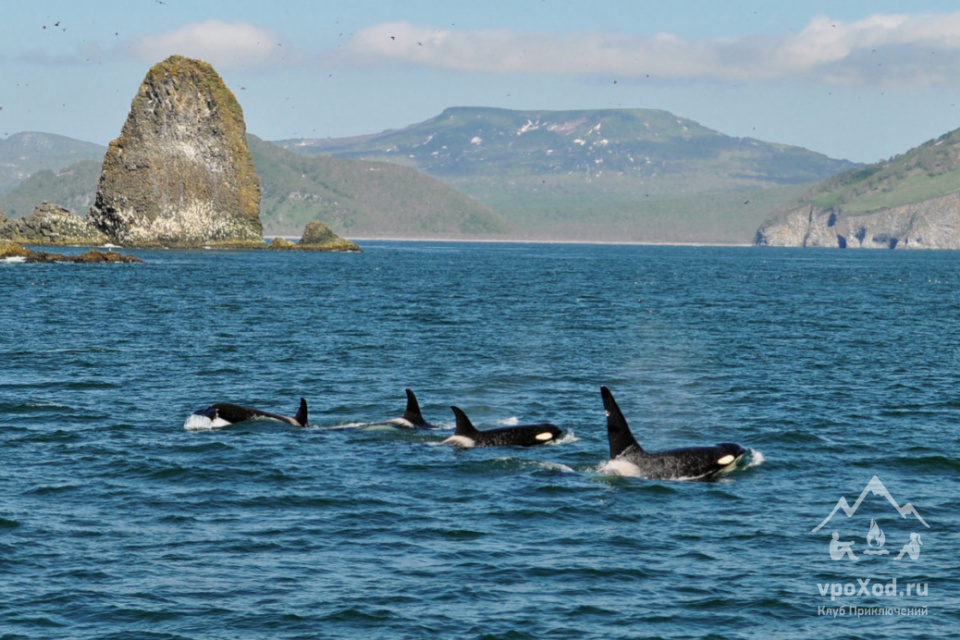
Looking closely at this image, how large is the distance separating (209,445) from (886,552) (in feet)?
55.9

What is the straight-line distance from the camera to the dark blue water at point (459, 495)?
1803 cm

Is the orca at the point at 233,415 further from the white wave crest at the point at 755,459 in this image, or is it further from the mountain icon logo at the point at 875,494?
the mountain icon logo at the point at 875,494

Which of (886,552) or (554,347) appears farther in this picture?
(554,347)

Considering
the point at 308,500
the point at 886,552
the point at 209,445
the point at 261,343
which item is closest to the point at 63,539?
the point at 308,500

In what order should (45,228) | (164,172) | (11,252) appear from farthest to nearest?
(164,172), (45,228), (11,252)

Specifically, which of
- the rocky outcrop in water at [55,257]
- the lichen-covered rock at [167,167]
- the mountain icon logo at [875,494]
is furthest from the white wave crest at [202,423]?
the lichen-covered rock at [167,167]

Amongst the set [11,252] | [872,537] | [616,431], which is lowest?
[872,537]

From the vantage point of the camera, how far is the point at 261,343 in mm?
57312

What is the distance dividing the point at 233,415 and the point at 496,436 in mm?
8080

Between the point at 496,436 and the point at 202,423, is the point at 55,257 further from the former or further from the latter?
the point at 496,436

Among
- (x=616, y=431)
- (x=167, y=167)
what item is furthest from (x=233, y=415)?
(x=167, y=167)

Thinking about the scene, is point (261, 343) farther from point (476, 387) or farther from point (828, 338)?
point (828, 338)

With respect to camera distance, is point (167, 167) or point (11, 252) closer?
point (11, 252)

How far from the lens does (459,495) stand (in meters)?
24.9
